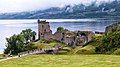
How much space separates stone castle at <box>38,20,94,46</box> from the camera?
121m

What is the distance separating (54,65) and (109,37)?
42575mm

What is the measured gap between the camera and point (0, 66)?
180ft

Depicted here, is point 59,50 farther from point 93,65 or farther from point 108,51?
point 93,65

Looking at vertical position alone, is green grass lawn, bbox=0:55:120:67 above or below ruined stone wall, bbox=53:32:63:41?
above

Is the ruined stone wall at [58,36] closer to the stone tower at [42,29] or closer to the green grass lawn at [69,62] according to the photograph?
the stone tower at [42,29]

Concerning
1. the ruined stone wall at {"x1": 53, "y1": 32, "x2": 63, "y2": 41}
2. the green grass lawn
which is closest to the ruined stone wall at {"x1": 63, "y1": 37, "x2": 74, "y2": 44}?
the ruined stone wall at {"x1": 53, "y1": 32, "x2": 63, "y2": 41}

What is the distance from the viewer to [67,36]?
128125mm

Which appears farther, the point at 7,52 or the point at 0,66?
the point at 7,52

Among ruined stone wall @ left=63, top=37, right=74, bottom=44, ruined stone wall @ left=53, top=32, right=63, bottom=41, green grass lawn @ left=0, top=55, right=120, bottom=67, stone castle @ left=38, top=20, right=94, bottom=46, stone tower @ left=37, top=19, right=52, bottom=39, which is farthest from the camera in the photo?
stone tower @ left=37, top=19, right=52, bottom=39

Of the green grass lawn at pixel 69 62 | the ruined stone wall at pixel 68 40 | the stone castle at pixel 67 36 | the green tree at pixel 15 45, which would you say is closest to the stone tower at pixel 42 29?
the stone castle at pixel 67 36

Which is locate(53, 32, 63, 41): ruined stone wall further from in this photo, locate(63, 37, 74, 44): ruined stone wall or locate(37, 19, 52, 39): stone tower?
locate(37, 19, 52, 39): stone tower

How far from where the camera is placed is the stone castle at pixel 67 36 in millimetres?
120750

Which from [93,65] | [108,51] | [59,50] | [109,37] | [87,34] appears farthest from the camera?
[87,34]

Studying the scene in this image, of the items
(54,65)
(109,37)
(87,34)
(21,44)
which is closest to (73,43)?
(87,34)
